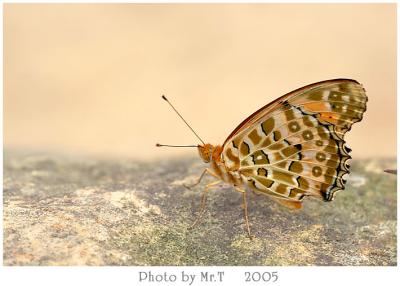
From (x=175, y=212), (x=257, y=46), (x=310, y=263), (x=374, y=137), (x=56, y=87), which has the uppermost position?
(x=257, y=46)

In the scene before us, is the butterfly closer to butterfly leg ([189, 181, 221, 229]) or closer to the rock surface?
butterfly leg ([189, 181, 221, 229])

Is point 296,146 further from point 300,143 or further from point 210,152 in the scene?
point 210,152

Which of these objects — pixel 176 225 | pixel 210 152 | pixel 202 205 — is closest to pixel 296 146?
pixel 210 152

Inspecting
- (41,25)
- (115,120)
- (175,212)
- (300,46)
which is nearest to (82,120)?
(115,120)

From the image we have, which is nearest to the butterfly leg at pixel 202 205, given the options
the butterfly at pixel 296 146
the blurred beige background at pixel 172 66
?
the butterfly at pixel 296 146

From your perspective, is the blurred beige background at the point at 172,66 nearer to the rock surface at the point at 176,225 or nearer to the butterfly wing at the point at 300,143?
the rock surface at the point at 176,225

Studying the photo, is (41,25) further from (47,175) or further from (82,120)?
(47,175)
